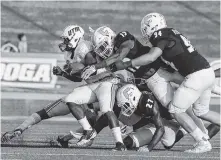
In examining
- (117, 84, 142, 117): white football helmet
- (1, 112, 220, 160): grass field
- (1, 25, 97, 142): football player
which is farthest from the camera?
(1, 25, 97, 142): football player

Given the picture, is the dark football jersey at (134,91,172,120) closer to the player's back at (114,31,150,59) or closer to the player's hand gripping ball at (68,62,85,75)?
the player's back at (114,31,150,59)

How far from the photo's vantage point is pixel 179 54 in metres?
8.56

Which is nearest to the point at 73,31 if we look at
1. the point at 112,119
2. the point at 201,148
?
the point at 112,119

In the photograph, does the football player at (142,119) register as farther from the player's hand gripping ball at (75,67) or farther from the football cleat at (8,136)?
the football cleat at (8,136)

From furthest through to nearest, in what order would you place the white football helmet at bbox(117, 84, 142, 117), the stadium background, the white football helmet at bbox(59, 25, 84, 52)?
the stadium background < the white football helmet at bbox(59, 25, 84, 52) < the white football helmet at bbox(117, 84, 142, 117)

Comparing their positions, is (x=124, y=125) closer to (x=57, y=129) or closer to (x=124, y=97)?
(x=124, y=97)

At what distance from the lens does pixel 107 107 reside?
8.55m

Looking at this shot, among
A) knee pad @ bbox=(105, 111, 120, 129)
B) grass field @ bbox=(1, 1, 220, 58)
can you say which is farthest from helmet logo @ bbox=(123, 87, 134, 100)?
grass field @ bbox=(1, 1, 220, 58)

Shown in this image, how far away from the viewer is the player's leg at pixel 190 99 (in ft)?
27.9

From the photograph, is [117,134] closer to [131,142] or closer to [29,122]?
[131,142]

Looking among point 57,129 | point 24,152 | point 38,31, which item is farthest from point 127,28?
point 24,152

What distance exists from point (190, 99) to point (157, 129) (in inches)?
19.0

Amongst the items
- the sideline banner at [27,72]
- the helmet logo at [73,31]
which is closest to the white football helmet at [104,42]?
the helmet logo at [73,31]

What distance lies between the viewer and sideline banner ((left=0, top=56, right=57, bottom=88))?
A: 14.4 m
